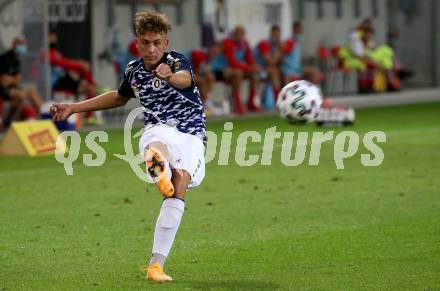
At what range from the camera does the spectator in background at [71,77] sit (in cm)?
2428

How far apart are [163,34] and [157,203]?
16.9 ft

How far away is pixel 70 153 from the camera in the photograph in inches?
757

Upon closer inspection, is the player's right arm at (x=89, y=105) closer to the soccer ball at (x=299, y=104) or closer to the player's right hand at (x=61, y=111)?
the player's right hand at (x=61, y=111)

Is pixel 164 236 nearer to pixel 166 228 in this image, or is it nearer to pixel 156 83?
pixel 166 228

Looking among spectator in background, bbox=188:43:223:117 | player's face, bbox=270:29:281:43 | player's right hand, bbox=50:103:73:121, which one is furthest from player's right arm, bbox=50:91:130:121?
player's face, bbox=270:29:281:43

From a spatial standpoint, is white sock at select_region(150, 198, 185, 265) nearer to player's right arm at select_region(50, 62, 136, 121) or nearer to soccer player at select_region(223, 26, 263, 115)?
player's right arm at select_region(50, 62, 136, 121)

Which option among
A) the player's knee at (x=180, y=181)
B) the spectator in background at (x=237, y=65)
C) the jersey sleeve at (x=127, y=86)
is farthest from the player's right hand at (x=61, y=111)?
the spectator in background at (x=237, y=65)

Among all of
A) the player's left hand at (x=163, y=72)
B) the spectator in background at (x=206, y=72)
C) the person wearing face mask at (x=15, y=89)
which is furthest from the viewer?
the spectator in background at (x=206, y=72)

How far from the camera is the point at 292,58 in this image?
29312 millimetres

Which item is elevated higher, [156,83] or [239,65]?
[156,83]

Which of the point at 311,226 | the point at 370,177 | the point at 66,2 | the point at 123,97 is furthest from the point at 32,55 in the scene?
the point at 123,97

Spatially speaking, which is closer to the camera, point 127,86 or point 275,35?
point 127,86

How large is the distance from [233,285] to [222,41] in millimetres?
18840

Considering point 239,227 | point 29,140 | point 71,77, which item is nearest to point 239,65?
point 71,77
